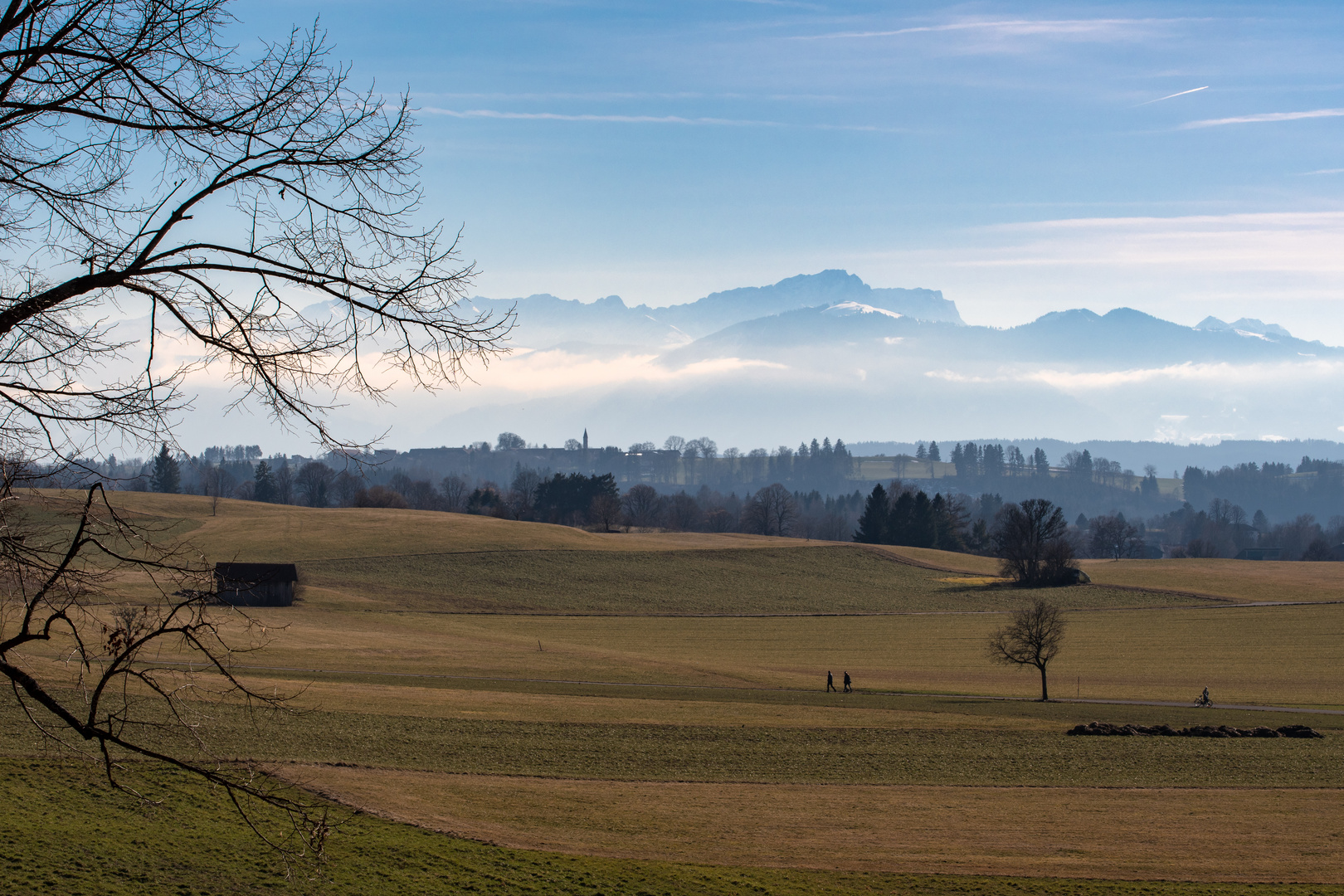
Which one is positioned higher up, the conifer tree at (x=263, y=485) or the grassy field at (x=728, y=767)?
the conifer tree at (x=263, y=485)

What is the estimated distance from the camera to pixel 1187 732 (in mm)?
31312

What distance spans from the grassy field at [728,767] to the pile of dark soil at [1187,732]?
1045 mm

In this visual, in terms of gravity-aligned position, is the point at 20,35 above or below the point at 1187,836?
above

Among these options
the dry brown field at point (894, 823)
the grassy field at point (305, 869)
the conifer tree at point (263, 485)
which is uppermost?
the conifer tree at point (263, 485)

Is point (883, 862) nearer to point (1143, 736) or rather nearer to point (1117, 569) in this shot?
point (1143, 736)

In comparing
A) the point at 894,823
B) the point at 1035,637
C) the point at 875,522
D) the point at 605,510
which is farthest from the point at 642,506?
the point at 894,823

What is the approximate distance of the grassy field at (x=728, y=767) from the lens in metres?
15.4

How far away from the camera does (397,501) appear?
14062 cm

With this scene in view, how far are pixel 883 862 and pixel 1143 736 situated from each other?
17423 mm

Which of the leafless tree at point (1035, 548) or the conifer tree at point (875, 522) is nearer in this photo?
the leafless tree at point (1035, 548)

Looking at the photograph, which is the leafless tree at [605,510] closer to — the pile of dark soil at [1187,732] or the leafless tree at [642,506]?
the leafless tree at [642,506]

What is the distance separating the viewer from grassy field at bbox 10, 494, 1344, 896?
50.4ft

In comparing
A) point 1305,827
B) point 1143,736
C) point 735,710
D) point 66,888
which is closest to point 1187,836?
point 1305,827

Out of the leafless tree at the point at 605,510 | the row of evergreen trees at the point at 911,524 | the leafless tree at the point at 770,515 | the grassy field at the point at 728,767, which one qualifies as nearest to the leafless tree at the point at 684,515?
the leafless tree at the point at 770,515
